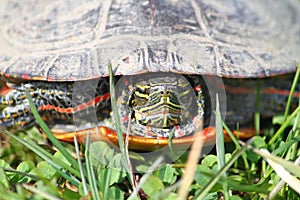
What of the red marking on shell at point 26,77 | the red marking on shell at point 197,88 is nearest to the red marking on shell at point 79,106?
the red marking on shell at point 26,77

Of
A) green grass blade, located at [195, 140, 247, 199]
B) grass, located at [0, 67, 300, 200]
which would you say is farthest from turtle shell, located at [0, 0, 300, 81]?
green grass blade, located at [195, 140, 247, 199]

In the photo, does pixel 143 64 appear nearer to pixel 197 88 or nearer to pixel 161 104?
pixel 161 104

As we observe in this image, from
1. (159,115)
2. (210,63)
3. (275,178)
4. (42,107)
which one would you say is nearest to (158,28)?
(210,63)

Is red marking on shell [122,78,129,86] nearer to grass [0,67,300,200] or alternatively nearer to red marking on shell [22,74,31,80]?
grass [0,67,300,200]

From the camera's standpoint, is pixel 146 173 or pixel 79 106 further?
pixel 79 106

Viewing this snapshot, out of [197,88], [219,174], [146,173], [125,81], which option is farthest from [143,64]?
[219,174]

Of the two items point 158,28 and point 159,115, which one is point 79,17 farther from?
point 159,115
